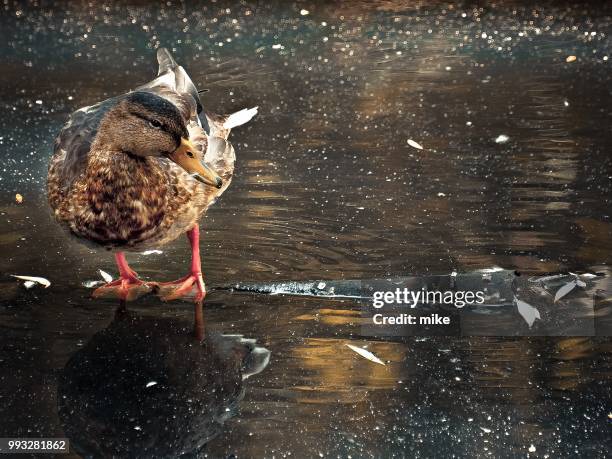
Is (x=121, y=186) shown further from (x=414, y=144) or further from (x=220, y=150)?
(x=414, y=144)

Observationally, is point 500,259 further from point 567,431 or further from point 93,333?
point 93,333

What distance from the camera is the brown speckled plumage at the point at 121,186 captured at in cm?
392

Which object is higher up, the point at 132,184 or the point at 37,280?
the point at 132,184

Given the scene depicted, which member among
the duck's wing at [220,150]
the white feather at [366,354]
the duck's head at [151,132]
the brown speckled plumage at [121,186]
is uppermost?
the duck's head at [151,132]

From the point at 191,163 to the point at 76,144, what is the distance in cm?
54

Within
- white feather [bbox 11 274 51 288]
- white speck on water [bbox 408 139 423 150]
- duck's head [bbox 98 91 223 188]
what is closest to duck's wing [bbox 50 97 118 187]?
duck's head [bbox 98 91 223 188]

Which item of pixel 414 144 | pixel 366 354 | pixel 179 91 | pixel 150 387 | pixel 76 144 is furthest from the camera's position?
pixel 414 144

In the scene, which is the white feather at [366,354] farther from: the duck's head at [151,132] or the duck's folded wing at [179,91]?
the duck's folded wing at [179,91]

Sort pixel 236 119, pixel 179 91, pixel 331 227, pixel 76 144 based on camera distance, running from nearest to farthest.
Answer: pixel 76 144 → pixel 331 227 → pixel 179 91 → pixel 236 119

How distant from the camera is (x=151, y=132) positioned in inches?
152

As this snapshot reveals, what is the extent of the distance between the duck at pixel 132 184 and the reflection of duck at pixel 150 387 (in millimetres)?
288

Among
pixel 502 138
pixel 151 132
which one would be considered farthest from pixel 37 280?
pixel 502 138

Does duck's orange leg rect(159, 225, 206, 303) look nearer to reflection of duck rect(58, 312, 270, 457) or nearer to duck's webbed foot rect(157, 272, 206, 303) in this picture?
duck's webbed foot rect(157, 272, 206, 303)

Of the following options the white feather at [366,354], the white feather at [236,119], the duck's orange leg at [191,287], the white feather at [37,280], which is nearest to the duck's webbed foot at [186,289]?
the duck's orange leg at [191,287]
